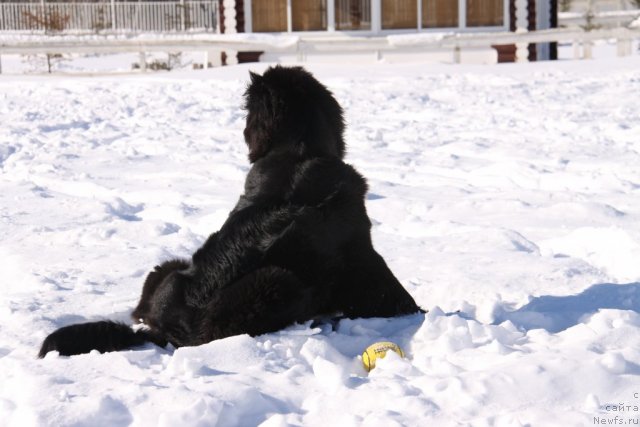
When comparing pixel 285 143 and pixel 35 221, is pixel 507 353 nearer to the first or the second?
pixel 285 143

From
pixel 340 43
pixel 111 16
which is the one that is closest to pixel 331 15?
pixel 340 43

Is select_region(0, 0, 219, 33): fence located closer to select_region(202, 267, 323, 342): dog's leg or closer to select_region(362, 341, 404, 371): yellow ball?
select_region(202, 267, 323, 342): dog's leg

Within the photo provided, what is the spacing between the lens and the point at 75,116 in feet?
39.3

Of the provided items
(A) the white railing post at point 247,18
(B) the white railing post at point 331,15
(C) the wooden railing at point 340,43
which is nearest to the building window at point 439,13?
(C) the wooden railing at point 340,43

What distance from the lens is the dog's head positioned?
3.78m

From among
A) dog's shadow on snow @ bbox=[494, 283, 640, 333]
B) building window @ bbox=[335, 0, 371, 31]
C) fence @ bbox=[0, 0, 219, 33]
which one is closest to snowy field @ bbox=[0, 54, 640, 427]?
dog's shadow on snow @ bbox=[494, 283, 640, 333]

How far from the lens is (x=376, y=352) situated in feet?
11.1

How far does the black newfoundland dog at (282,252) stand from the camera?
357cm

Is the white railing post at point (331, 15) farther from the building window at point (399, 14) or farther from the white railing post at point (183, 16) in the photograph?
the white railing post at point (183, 16)

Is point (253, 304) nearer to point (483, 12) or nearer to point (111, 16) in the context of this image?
point (483, 12)

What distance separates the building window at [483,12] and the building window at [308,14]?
3.83 m

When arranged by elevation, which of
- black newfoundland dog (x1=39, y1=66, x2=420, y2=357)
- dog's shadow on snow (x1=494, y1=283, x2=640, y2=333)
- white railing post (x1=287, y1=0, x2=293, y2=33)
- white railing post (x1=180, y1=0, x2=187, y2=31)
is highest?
white railing post (x1=180, y1=0, x2=187, y2=31)

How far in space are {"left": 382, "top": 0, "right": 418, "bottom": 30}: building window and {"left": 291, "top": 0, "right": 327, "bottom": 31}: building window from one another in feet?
5.29

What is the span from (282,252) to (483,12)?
21.1 m
